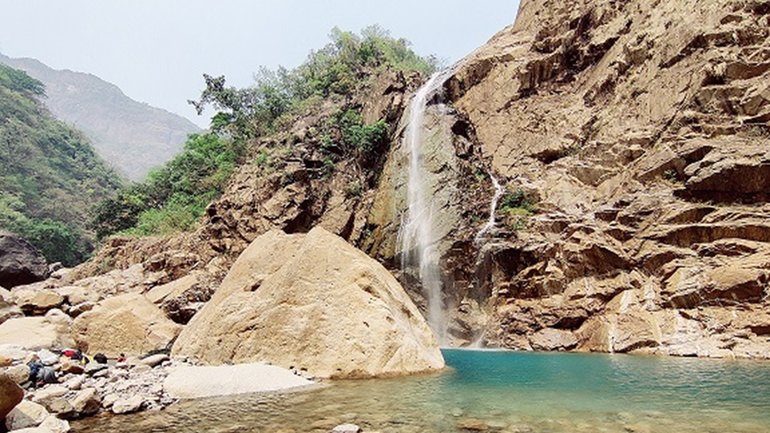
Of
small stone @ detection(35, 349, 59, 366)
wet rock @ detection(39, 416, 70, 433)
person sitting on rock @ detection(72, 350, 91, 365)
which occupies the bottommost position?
wet rock @ detection(39, 416, 70, 433)

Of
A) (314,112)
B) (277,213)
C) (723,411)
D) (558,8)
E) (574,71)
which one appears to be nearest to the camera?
(723,411)

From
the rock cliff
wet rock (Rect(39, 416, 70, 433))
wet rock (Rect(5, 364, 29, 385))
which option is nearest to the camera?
wet rock (Rect(39, 416, 70, 433))

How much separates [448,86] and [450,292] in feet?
51.9

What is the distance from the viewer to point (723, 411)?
7305 millimetres

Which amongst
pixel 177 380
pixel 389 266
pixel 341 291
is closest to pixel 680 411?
pixel 341 291

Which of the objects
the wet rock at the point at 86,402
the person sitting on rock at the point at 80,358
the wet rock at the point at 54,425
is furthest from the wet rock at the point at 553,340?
the wet rock at the point at 54,425

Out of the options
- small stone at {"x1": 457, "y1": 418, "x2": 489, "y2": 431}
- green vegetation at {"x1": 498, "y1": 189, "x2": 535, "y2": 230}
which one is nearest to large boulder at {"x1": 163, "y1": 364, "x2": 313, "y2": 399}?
small stone at {"x1": 457, "y1": 418, "x2": 489, "y2": 431}

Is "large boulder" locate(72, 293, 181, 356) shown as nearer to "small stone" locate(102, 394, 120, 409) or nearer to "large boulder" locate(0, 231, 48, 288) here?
"small stone" locate(102, 394, 120, 409)

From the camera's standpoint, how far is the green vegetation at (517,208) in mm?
22636

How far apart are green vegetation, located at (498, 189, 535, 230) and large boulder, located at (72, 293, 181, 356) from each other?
14900mm

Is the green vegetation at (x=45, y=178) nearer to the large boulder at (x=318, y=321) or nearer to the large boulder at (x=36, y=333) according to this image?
the large boulder at (x=36, y=333)

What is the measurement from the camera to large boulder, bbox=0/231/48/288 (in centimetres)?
2769

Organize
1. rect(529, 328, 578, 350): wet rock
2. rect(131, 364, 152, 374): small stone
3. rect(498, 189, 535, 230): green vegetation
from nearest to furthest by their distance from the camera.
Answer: rect(131, 364, 152, 374): small stone, rect(529, 328, 578, 350): wet rock, rect(498, 189, 535, 230): green vegetation

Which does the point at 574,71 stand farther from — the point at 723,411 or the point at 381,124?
the point at 723,411
